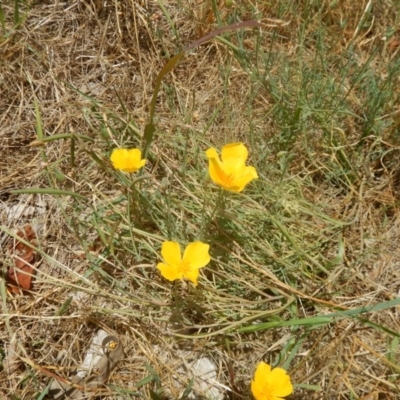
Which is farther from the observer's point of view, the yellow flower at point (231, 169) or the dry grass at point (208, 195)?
the dry grass at point (208, 195)

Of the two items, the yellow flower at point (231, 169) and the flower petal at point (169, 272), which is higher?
the yellow flower at point (231, 169)

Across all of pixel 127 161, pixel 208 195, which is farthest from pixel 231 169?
pixel 127 161

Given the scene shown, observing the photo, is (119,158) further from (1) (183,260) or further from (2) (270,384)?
(2) (270,384)

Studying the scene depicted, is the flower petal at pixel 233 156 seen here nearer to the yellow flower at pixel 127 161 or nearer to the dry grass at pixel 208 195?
the dry grass at pixel 208 195

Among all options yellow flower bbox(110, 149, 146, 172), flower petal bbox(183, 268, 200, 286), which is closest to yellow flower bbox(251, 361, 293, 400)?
flower petal bbox(183, 268, 200, 286)

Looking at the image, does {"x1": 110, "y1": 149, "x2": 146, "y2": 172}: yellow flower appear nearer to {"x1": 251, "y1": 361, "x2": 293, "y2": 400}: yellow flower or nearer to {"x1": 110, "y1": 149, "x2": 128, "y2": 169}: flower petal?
{"x1": 110, "y1": 149, "x2": 128, "y2": 169}: flower petal

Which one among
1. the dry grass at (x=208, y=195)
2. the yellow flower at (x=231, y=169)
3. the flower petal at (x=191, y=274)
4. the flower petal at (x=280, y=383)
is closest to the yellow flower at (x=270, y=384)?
the flower petal at (x=280, y=383)

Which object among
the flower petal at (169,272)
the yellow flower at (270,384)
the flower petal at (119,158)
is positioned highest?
the flower petal at (119,158)

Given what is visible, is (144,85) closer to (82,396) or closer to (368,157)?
(368,157)
